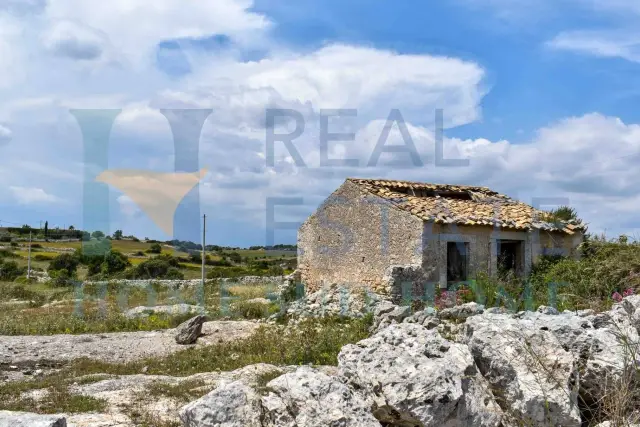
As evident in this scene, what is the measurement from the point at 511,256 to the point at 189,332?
11191 millimetres

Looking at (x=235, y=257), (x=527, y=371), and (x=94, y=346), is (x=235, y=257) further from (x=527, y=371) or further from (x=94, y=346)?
(x=527, y=371)

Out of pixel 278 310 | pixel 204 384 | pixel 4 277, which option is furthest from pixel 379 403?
pixel 4 277

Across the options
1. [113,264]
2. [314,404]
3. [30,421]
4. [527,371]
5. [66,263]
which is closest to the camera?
[30,421]

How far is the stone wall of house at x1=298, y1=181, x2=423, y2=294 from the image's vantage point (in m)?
18.9

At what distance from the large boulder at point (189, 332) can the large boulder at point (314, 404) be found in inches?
365

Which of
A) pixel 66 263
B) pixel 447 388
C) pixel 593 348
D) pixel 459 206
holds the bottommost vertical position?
pixel 66 263

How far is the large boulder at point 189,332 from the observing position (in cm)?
1494

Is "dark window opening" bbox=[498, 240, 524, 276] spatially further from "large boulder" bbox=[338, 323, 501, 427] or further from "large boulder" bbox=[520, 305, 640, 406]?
"large boulder" bbox=[338, 323, 501, 427]

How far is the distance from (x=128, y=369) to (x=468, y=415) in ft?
24.1

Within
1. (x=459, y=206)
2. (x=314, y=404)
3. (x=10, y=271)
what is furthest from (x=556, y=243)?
(x=10, y=271)

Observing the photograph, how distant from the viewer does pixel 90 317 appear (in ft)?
65.6

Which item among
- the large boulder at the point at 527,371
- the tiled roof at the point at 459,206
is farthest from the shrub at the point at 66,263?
the large boulder at the point at 527,371

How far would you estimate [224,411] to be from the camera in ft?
19.0

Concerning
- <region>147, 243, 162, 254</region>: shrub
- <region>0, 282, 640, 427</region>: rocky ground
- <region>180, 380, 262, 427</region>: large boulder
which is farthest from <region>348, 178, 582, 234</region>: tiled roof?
<region>147, 243, 162, 254</region>: shrub
